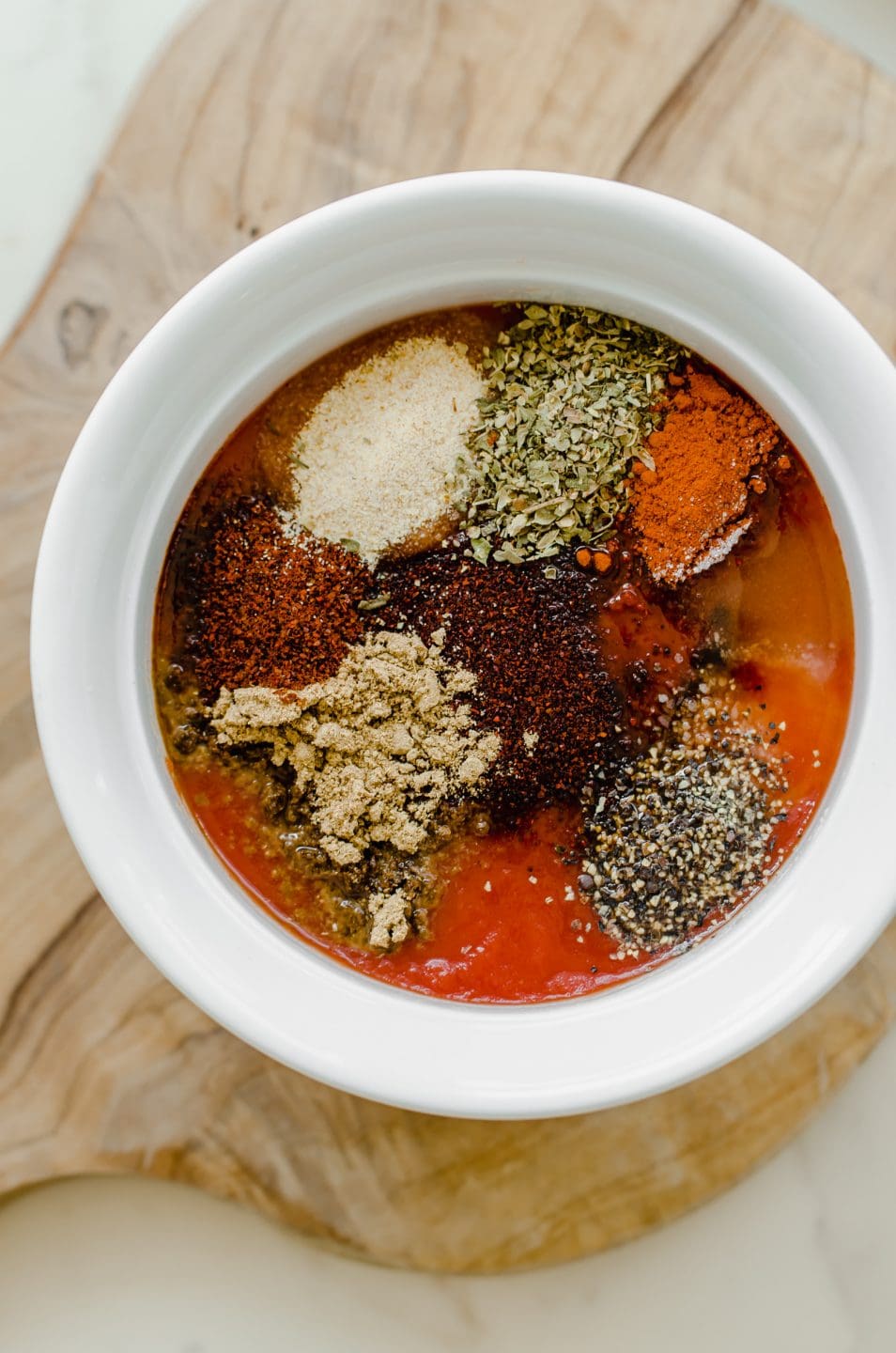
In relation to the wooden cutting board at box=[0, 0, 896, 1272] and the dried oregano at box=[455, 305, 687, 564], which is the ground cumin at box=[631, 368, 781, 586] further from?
the wooden cutting board at box=[0, 0, 896, 1272]

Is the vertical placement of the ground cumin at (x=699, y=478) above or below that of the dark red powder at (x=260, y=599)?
above

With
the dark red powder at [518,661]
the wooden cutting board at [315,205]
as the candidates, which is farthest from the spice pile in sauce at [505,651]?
the wooden cutting board at [315,205]

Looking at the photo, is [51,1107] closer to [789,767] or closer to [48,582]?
[48,582]

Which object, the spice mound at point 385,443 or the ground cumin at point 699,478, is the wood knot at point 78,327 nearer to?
the spice mound at point 385,443

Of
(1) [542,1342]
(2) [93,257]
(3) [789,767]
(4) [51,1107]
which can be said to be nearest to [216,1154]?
(4) [51,1107]

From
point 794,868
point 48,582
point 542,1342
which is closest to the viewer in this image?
point 48,582

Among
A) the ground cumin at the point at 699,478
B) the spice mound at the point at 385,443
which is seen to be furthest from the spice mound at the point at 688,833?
the spice mound at the point at 385,443

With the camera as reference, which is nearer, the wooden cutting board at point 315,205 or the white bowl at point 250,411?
the white bowl at point 250,411
